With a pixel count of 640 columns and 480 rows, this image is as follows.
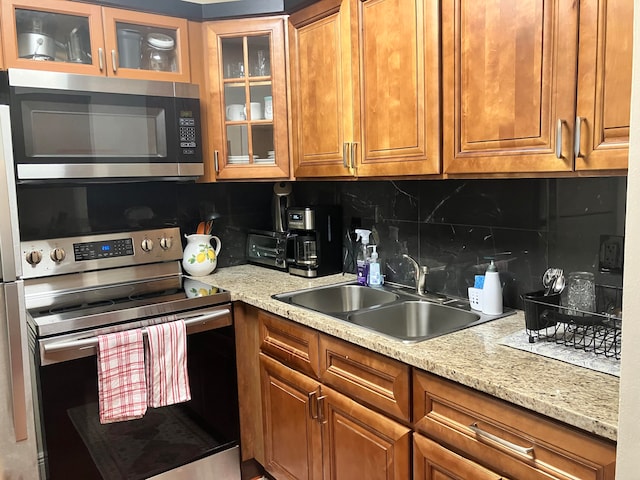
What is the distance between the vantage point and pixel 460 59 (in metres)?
1.56

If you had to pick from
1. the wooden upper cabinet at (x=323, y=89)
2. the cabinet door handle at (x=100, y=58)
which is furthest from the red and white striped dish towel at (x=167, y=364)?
the cabinet door handle at (x=100, y=58)

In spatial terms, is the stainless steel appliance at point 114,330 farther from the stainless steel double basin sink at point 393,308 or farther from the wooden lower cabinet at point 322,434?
the stainless steel double basin sink at point 393,308

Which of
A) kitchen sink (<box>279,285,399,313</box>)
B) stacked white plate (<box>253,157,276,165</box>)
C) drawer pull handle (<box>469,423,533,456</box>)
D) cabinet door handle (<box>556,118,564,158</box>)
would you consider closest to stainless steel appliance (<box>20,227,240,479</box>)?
kitchen sink (<box>279,285,399,313</box>)

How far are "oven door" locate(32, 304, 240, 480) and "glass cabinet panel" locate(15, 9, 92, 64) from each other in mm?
1091

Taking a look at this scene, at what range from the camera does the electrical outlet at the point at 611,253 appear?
1497 mm

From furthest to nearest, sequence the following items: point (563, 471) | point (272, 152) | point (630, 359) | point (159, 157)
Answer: point (272, 152), point (159, 157), point (563, 471), point (630, 359)

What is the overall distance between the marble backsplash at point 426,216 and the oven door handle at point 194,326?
0.68 metres

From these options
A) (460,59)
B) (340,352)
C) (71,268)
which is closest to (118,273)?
(71,268)

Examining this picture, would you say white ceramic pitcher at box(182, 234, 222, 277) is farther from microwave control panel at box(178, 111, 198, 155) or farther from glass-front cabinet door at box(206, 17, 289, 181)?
microwave control panel at box(178, 111, 198, 155)

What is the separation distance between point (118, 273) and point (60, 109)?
79cm

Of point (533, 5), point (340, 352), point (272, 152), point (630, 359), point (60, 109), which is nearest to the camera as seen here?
point (630, 359)

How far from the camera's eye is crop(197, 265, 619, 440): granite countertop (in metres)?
1.06

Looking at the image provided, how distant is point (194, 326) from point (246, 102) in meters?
1.05

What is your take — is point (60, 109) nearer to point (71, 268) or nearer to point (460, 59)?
point (71, 268)
